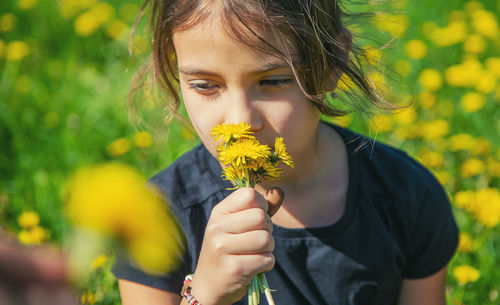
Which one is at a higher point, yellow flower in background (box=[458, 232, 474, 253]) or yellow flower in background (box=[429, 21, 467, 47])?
yellow flower in background (box=[429, 21, 467, 47])

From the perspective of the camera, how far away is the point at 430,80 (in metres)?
2.66

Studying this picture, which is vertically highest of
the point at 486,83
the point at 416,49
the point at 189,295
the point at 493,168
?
the point at 189,295

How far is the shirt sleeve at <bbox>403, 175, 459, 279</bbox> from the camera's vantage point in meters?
1.52

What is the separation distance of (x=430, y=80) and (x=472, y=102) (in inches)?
9.1

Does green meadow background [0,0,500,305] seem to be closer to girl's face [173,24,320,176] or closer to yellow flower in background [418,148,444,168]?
yellow flower in background [418,148,444,168]

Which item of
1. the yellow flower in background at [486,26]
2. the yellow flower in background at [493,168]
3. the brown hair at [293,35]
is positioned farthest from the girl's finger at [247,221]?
the yellow flower in background at [486,26]

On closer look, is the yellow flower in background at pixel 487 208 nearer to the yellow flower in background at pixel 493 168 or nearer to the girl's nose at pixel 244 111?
the yellow flower in background at pixel 493 168

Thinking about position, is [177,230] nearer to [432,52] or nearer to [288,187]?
[288,187]

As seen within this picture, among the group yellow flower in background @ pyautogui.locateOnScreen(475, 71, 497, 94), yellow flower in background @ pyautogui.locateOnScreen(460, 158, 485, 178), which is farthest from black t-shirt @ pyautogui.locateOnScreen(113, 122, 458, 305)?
yellow flower in background @ pyautogui.locateOnScreen(475, 71, 497, 94)

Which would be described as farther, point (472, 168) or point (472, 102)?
point (472, 102)

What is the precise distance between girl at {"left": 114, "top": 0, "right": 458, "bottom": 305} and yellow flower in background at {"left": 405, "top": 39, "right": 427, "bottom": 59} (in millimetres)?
1400

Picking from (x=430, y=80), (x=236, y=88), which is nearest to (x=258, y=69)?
(x=236, y=88)

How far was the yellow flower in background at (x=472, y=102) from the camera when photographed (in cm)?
250

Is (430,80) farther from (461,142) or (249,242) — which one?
(249,242)
